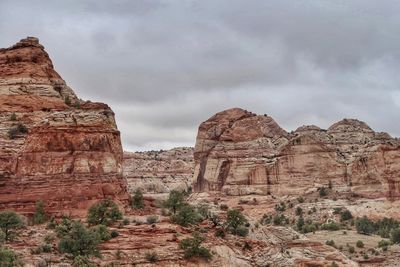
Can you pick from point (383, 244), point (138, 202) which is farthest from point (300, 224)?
point (138, 202)

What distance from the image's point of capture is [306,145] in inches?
4390

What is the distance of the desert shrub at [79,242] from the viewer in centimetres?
4372

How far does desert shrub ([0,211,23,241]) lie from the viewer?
45103 mm

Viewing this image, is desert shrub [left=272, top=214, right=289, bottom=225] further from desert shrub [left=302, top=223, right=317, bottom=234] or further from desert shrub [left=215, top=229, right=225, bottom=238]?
desert shrub [left=215, top=229, right=225, bottom=238]

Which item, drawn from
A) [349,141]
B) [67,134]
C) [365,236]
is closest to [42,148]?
[67,134]

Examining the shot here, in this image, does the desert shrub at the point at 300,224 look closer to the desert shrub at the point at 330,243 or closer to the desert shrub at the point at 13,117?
the desert shrub at the point at 330,243

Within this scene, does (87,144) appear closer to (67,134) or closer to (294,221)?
(67,134)

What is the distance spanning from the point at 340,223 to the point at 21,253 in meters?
52.6

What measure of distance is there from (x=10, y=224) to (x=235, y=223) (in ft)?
59.6

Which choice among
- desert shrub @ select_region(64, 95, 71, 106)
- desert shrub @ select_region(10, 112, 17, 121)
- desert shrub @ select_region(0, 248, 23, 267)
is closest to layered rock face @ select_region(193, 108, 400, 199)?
desert shrub @ select_region(64, 95, 71, 106)

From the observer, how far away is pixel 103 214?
5022 cm

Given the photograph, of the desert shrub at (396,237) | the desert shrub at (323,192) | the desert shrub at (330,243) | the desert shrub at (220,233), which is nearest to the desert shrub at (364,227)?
the desert shrub at (396,237)

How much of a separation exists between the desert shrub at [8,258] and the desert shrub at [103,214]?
372 inches

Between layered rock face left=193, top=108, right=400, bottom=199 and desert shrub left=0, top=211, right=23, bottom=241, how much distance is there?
65.9m
